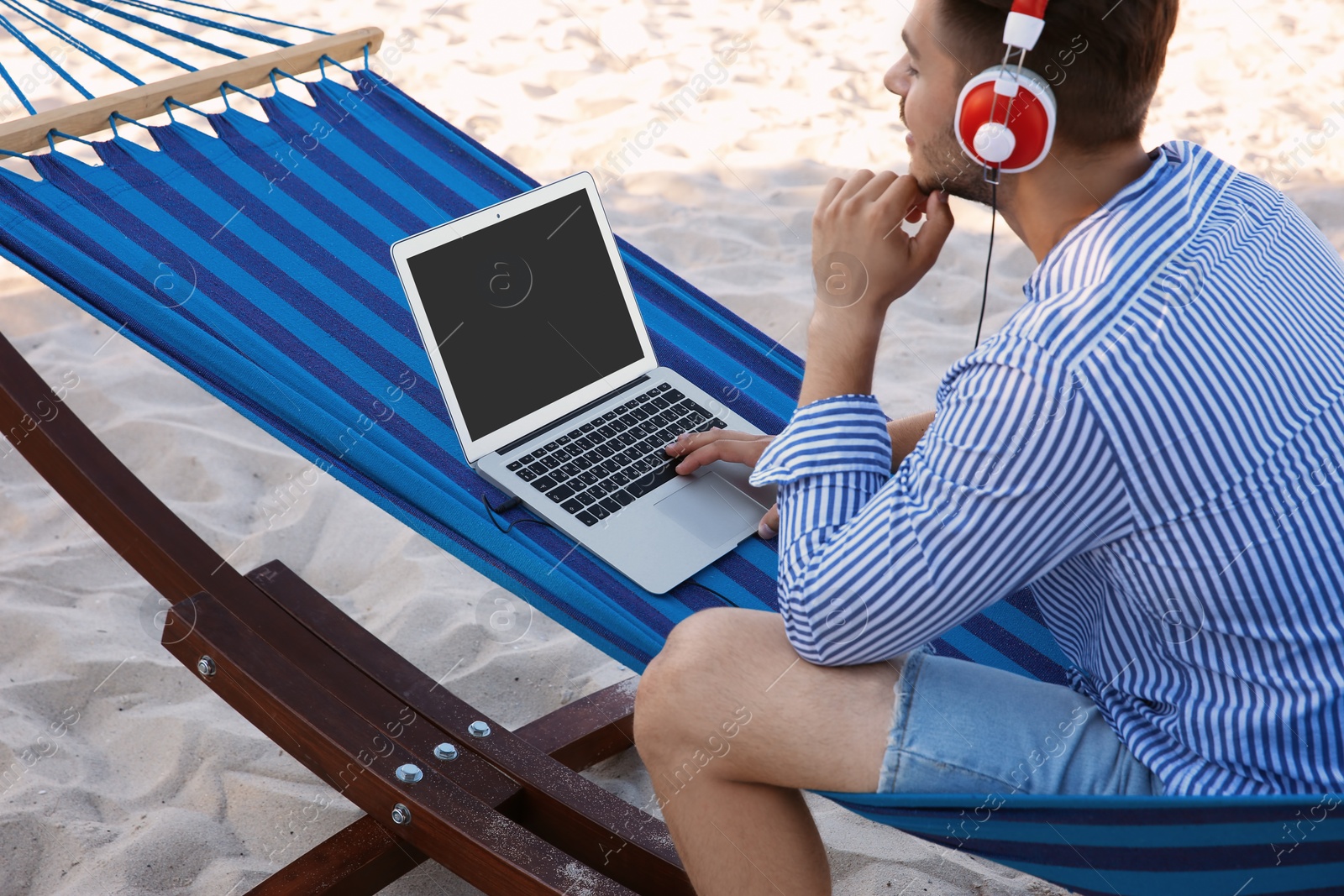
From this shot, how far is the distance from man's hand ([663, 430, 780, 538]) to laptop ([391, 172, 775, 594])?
0.02 meters

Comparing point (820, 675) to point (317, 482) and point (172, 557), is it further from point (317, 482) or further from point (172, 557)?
point (317, 482)

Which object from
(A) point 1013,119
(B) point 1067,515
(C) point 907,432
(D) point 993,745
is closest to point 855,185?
(A) point 1013,119

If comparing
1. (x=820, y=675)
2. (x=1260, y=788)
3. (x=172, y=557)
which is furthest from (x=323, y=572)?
(x=1260, y=788)

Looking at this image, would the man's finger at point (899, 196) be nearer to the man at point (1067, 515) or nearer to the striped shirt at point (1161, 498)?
the man at point (1067, 515)

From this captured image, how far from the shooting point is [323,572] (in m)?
2.24

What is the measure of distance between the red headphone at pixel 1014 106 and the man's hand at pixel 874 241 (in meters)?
0.16

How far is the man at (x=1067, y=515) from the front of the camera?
101 cm

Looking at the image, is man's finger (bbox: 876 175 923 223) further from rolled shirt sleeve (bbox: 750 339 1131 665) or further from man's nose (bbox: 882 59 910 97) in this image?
rolled shirt sleeve (bbox: 750 339 1131 665)

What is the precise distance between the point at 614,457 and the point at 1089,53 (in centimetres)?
82

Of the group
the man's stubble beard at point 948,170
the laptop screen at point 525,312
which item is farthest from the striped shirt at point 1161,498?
Answer: the laptop screen at point 525,312

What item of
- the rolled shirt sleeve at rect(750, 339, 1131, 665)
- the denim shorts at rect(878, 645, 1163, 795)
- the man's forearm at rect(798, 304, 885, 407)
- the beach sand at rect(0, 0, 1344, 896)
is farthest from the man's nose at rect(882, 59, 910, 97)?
the beach sand at rect(0, 0, 1344, 896)

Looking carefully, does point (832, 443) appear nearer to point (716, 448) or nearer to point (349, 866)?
point (716, 448)

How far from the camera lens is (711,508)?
160 cm

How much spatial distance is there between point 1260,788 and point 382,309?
1.39 m
